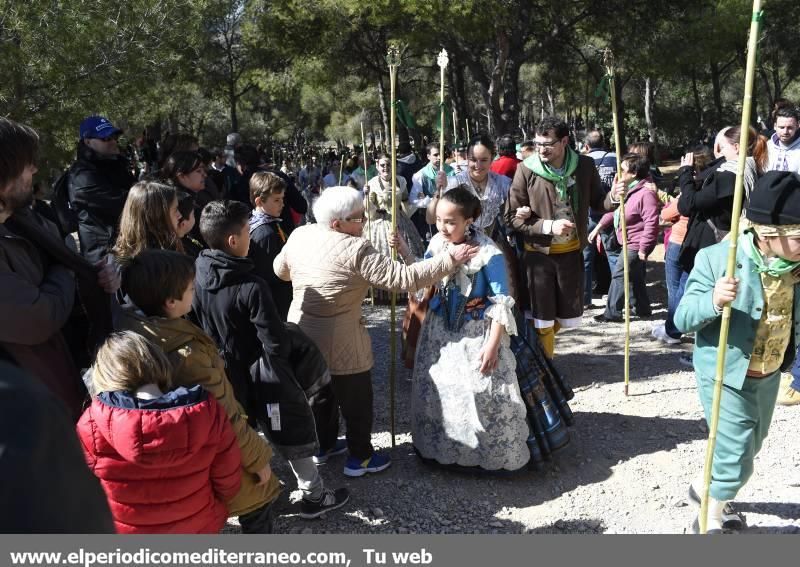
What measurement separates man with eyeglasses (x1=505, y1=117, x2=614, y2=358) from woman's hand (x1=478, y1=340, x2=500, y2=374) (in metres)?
1.39

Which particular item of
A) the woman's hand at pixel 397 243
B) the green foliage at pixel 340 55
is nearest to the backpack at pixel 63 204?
the green foliage at pixel 340 55

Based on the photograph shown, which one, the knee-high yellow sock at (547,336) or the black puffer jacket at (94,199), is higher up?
the black puffer jacket at (94,199)

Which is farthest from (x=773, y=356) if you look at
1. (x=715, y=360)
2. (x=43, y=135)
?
(x=43, y=135)

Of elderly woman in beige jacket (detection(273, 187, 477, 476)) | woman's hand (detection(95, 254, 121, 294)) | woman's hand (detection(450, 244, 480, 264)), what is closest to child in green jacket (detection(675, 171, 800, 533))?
woman's hand (detection(450, 244, 480, 264))

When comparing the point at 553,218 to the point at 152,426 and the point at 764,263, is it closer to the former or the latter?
the point at 764,263

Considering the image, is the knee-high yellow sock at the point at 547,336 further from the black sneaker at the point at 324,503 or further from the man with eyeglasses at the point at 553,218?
the black sneaker at the point at 324,503

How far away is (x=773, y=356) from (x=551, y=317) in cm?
214

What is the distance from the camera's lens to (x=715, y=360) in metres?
3.11

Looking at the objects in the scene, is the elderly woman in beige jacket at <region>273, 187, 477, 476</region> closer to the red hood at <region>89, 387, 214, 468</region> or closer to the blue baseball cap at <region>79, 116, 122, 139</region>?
the red hood at <region>89, 387, 214, 468</region>

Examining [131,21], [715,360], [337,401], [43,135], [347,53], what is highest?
[347,53]

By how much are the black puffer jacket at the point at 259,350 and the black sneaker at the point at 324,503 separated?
29cm

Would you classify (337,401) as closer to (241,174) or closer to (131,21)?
(241,174)

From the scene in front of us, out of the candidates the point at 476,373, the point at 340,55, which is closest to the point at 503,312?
the point at 476,373

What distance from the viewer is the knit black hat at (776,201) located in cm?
276
